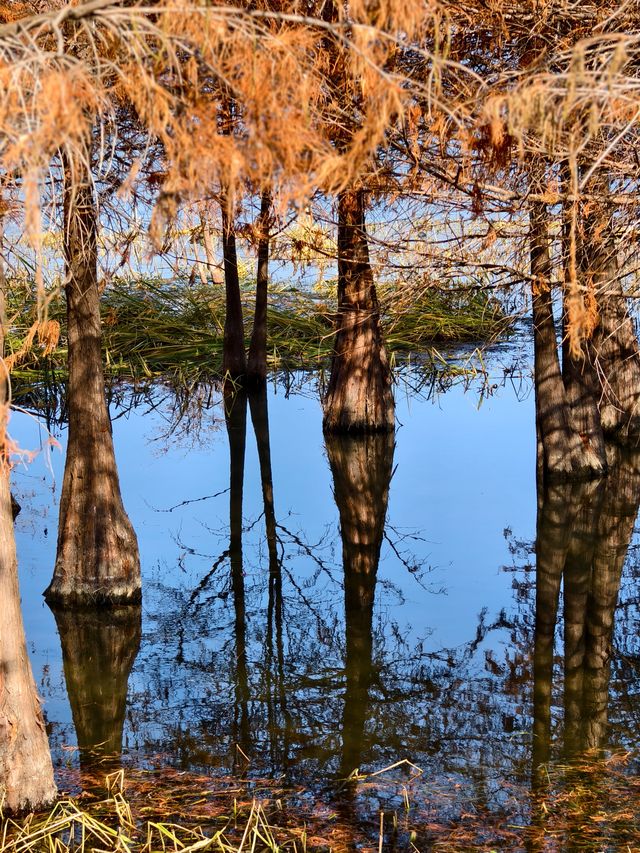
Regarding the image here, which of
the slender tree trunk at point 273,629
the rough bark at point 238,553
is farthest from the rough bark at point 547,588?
the rough bark at point 238,553

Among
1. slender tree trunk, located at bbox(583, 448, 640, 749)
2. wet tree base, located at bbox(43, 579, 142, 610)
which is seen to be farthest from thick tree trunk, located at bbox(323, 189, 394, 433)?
wet tree base, located at bbox(43, 579, 142, 610)

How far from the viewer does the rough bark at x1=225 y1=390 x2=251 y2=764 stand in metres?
7.36

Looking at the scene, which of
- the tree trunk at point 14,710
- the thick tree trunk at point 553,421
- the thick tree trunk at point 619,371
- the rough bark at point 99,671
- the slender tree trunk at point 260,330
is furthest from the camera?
the slender tree trunk at point 260,330

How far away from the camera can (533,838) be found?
18.0 feet

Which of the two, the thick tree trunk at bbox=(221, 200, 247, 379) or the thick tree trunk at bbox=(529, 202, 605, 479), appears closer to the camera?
the thick tree trunk at bbox=(529, 202, 605, 479)

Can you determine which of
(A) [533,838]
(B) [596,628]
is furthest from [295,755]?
(B) [596,628]

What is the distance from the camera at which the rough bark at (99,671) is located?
7031 mm

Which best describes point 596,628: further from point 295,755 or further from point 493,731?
point 295,755

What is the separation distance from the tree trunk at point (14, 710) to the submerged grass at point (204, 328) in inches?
475

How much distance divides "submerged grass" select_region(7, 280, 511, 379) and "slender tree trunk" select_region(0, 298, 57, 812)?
12.1 m

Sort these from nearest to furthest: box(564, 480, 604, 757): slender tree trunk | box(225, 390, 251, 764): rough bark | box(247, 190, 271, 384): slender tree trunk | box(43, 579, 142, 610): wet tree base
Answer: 1. box(564, 480, 604, 757): slender tree trunk
2. box(225, 390, 251, 764): rough bark
3. box(43, 579, 142, 610): wet tree base
4. box(247, 190, 271, 384): slender tree trunk

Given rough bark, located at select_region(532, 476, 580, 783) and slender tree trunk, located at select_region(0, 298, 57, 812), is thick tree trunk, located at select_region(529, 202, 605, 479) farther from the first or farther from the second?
slender tree trunk, located at select_region(0, 298, 57, 812)

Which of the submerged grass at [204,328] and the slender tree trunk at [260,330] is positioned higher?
the submerged grass at [204,328]

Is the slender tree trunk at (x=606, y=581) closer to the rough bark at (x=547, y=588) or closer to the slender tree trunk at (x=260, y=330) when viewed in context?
the rough bark at (x=547, y=588)
